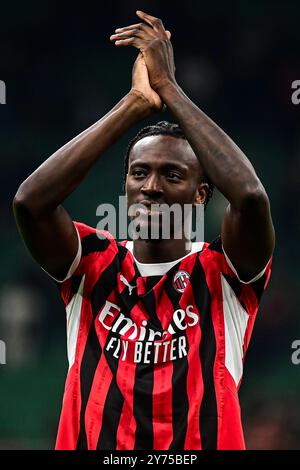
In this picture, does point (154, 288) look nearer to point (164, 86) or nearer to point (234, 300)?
point (234, 300)

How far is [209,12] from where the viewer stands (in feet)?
25.7

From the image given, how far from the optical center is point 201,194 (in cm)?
314

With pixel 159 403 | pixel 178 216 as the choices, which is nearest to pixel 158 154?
pixel 178 216

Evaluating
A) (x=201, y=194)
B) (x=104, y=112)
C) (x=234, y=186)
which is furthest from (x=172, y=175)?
(x=104, y=112)

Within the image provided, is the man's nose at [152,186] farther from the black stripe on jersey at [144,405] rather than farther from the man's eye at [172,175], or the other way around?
the black stripe on jersey at [144,405]

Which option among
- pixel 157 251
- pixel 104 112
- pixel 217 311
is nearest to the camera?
pixel 217 311

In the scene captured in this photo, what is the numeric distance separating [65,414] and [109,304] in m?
0.45

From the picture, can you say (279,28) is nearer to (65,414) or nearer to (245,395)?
(245,395)

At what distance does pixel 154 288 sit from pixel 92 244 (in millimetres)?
325

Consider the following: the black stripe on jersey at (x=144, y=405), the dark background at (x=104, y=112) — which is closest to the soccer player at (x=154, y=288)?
the black stripe on jersey at (x=144, y=405)

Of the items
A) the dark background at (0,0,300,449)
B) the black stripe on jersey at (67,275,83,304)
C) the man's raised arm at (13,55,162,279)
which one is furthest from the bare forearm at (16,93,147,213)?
the dark background at (0,0,300,449)

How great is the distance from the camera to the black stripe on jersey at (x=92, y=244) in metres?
2.87

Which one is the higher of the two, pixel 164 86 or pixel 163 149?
pixel 164 86

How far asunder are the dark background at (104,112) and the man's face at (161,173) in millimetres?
3977
